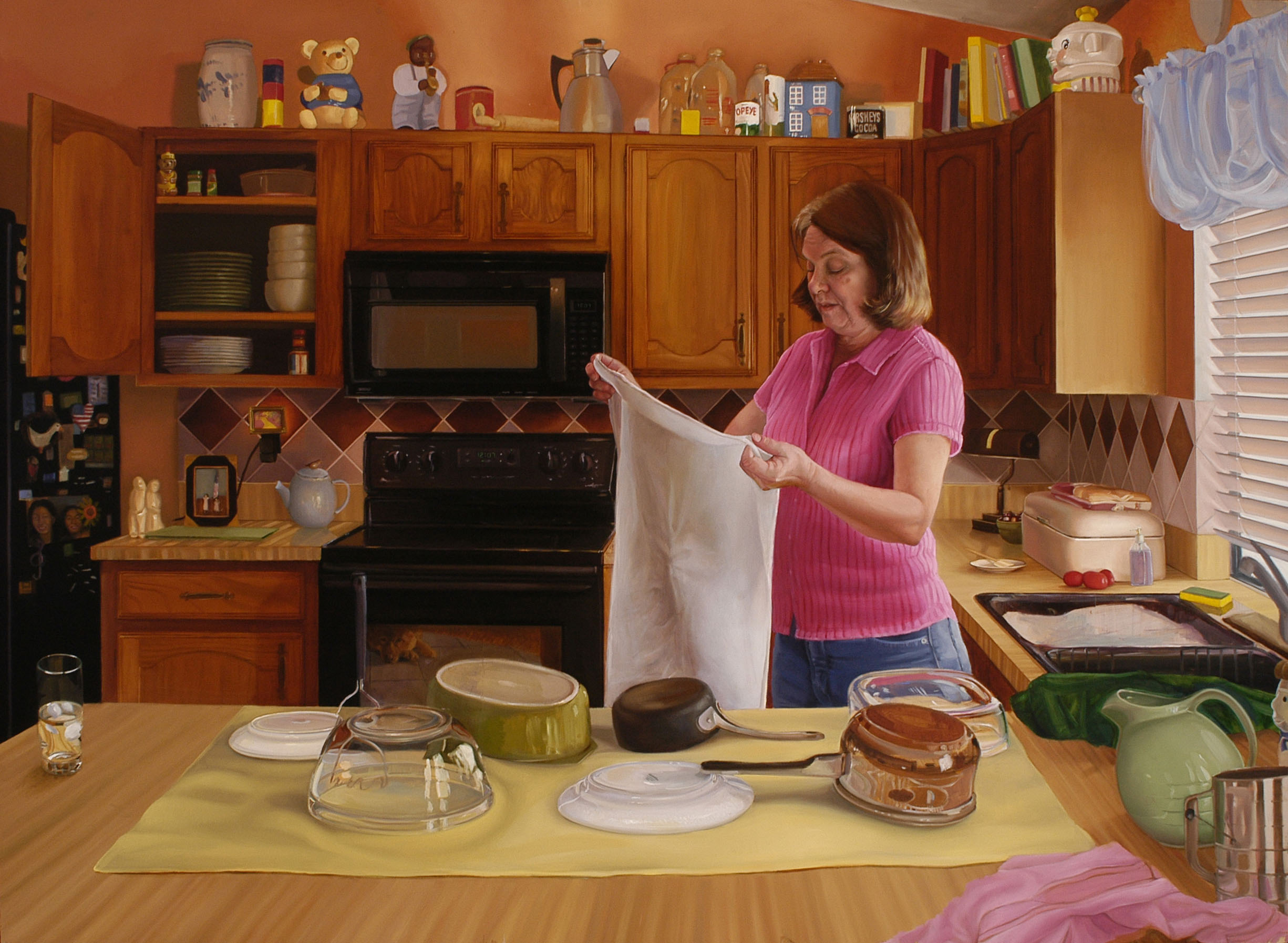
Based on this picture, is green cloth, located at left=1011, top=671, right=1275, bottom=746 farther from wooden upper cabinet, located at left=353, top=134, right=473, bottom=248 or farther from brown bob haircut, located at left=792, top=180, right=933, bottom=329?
wooden upper cabinet, located at left=353, top=134, right=473, bottom=248

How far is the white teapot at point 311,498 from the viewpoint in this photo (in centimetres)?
321

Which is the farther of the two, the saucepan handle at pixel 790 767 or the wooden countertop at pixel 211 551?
the wooden countertop at pixel 211 551

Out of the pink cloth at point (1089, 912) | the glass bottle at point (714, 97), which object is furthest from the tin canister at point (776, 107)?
the pink cloth at point (1089, 912)

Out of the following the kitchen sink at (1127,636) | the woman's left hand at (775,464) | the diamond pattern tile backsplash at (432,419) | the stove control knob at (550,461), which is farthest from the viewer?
the diamond pattern tile backsplash at (432,419)

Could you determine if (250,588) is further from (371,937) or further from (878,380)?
(371,937)

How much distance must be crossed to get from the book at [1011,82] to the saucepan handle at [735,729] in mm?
2388

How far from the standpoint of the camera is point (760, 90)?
325 centimetres

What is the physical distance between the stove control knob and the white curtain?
6.01 ft

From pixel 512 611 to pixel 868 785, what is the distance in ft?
6.14

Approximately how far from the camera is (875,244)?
1.80m

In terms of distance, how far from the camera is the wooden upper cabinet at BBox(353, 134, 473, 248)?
10.3 ft

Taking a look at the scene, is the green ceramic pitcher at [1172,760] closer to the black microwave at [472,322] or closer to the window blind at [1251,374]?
the window blind at [1251,374]

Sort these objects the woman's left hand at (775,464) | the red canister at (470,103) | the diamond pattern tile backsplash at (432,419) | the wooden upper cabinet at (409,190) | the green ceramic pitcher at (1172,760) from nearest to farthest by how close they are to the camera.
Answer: the green ceramic pitcher at (1172,760) → the woman's left hand at (775,464) → the wooden upper cabinet at (409,190) → the red canister at (470,103) → the diamond pattern tile backsplash at (432,419)

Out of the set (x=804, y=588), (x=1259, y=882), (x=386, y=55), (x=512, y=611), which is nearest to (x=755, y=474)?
(x=804, y=588)
